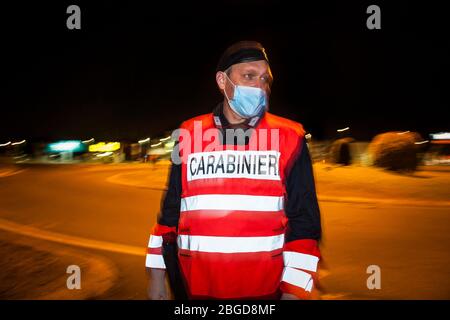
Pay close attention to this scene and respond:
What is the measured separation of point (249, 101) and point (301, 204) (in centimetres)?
58

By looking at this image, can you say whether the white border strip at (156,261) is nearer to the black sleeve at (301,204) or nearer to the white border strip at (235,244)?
the white border strip at (235,244)

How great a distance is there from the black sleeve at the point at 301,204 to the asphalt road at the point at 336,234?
2996 mm

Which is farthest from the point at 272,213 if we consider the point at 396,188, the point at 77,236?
the point at 396,188

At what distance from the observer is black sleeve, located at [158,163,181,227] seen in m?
2.46

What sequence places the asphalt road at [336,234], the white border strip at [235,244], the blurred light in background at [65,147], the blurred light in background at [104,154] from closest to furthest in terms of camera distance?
the white border strip at [235,244] < the asphalt road at [336,234] < the blurred light in background at [104,154] < the blurred light in background at [65,147]

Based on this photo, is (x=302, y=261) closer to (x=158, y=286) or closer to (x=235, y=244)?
(x=235, y=244)

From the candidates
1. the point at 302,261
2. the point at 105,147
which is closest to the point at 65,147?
the point at 105,147

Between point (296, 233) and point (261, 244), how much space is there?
0.58ft

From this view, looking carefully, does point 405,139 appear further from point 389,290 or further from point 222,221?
point 222,221

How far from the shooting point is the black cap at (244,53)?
2.40 m

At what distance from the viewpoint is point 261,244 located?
2.17 m

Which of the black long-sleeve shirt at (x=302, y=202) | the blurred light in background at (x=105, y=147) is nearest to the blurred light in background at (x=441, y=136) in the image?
the blurred light in background at (x=105, y=147)

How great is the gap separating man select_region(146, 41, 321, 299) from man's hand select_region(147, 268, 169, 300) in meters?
0.16

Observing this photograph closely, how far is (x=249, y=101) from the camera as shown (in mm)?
2420
